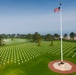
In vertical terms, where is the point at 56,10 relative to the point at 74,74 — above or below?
above

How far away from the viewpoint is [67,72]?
97.9 ft

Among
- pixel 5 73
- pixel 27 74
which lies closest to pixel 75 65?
pixel 27 74

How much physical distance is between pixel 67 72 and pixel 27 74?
12.0m

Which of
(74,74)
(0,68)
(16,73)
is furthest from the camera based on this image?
(0,68)

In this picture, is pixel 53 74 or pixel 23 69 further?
pixel 23 69

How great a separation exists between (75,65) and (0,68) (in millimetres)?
26218

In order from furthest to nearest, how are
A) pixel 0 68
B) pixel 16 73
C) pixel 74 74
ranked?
pixel 0 68
pixel 16 73
pixel 74 74

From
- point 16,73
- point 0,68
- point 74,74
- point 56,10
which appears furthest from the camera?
point 0,68

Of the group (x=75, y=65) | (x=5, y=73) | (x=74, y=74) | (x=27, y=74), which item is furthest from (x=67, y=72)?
(x=5, y=73)

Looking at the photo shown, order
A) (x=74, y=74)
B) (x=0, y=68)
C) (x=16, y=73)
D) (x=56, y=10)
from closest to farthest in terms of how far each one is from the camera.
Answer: (x=74, y=74)
(x=16, y=73)
(x=56, y=10)
(x=0, y=68)

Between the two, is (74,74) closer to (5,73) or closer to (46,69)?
(46,69)

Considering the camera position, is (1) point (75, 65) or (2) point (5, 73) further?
(1) point (75, 65)

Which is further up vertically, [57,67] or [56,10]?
[56,10]

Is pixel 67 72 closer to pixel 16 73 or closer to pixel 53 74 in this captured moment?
pixel 53 74
